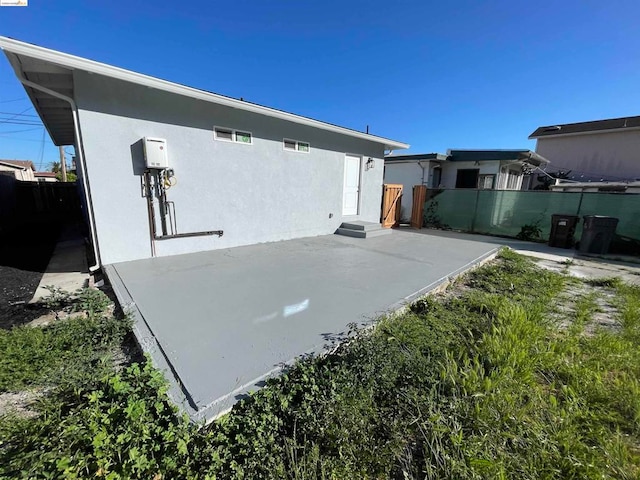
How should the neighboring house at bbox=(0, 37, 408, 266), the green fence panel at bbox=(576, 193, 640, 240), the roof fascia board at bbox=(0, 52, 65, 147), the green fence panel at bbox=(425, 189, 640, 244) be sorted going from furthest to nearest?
the green fence panel at bbox=(425, 189, 640, 244) → the green fence panel at bbox=(576, 193, 640, 240) → the neighboring house at bbox=(0, 37, 408, 266) → the roof fascia board at bbox=(0, 52, 65, 147)

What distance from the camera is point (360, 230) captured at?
7.60 meters

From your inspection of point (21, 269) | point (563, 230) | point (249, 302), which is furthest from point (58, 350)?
point (563, 230)

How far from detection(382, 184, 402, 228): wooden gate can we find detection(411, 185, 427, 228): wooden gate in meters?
0.81

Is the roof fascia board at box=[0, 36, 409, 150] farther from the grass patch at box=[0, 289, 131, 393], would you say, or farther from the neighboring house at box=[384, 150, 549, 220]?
the neighboring house at box=[384, 150, 549, 220]

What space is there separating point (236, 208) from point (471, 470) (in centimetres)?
536

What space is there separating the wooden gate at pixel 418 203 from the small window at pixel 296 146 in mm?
5686

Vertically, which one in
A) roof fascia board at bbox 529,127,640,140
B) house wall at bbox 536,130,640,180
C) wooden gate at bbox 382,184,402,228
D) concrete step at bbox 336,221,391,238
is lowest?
concrete step at bbox 336,221,391,238

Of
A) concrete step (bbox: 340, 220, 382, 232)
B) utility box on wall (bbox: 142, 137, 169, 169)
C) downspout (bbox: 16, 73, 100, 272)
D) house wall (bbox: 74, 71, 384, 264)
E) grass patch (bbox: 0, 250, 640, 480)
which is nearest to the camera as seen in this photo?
grass patch (bbox: 0, 250, 640, 480)

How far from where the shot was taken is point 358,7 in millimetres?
6770

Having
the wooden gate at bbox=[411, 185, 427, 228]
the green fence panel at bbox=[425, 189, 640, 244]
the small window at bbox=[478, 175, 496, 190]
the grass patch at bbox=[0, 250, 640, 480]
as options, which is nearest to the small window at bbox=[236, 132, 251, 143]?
the grass patch at bbox=[0, 250, 640, 480]

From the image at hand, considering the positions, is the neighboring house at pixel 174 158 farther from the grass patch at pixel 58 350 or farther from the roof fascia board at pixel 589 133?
the roof fascia board at pixel 589 133

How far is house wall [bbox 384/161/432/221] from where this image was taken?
12.0m

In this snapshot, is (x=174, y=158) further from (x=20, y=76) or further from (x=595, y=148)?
(x=595, y=148)

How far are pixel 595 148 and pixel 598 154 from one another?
17.0 inches
